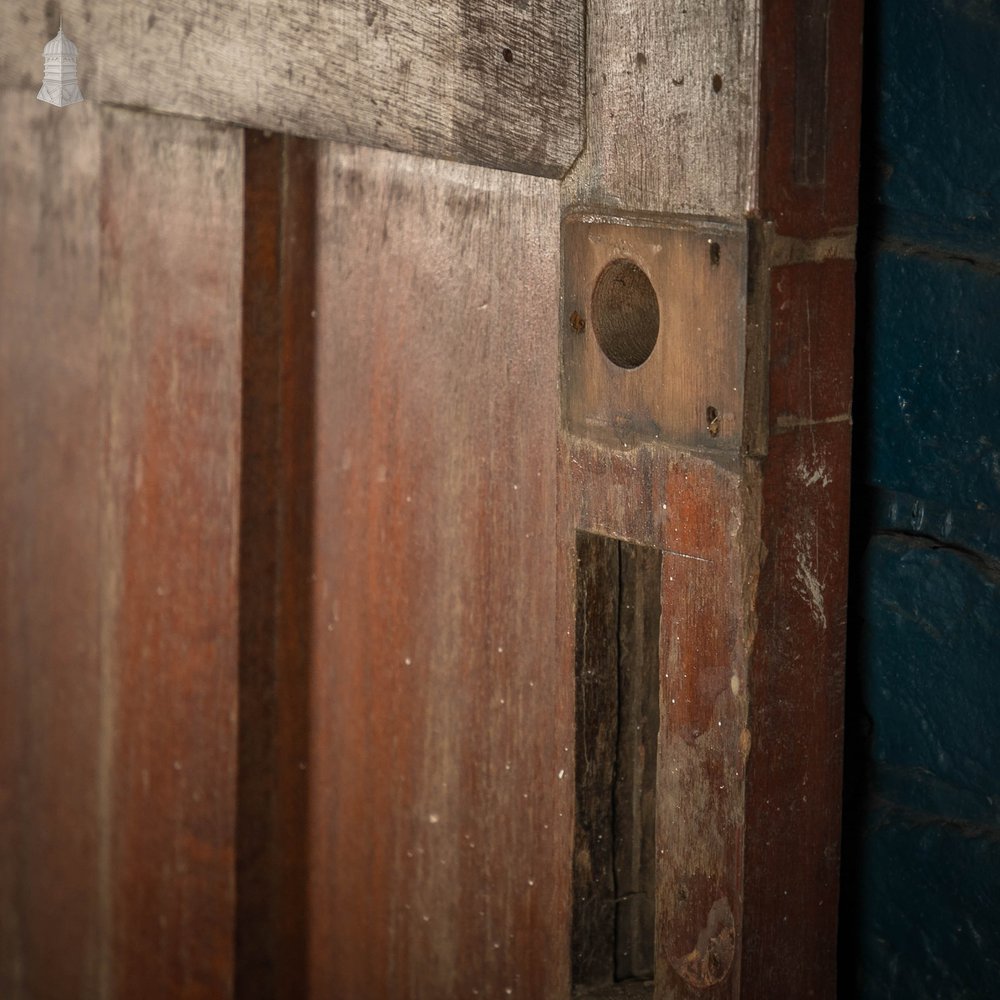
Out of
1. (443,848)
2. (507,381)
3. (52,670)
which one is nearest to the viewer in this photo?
(507,381)

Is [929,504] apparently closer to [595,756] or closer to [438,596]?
[595,756]

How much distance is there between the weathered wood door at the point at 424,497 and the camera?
94cm

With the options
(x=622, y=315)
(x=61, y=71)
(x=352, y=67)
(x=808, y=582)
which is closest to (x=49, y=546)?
(x=61, y=71)

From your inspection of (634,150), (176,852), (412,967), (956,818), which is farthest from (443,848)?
(634,150)

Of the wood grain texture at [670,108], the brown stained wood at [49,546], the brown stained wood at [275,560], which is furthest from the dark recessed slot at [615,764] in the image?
the brown stained wood at [49,546]

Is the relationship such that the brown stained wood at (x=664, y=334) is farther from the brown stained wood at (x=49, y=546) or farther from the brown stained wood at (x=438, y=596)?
the brown stained wood at (x=49, y=546)

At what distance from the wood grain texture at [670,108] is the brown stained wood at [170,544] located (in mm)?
364

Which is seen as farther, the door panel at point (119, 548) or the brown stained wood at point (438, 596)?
the door panel at point (119, 548)

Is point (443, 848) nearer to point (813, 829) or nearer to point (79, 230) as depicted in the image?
point (813, 829)

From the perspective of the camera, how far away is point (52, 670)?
5.10 ft

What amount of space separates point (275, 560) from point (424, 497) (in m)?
0.18

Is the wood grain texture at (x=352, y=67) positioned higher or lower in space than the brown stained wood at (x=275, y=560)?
higher

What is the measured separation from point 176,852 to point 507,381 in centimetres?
55

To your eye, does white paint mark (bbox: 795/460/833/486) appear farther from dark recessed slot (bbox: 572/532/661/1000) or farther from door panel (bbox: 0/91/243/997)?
door panel (bbox: 0/91/243/997)
